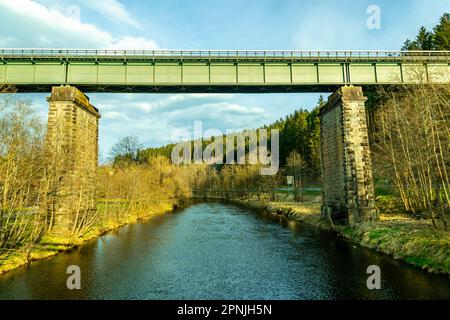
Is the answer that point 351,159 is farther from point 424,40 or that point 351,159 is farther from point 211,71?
point 424,40

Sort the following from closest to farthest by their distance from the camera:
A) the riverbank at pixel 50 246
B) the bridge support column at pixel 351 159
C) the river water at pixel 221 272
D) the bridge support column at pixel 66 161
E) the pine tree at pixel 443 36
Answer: the river water at pixel 221 272
the riverbank at pixel 50 246
the bridge support column at pixel 66 161
the bridge support column at pixel 351 159
the pine tree at pixel 443 36

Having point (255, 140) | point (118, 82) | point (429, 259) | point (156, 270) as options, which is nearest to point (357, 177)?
point (429, 259)

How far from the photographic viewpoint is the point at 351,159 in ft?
98.0

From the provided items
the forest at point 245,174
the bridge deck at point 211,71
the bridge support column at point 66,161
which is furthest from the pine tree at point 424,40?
the bridge support column at point 66,161

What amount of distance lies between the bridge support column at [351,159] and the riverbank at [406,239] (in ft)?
5.03

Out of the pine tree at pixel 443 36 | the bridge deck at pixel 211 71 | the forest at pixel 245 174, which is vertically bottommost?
the forest at pixel 245 174

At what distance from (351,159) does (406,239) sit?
10.1 meters

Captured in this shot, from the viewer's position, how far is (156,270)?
18422 mm

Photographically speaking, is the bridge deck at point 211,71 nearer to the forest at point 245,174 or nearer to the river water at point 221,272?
the forest at point 245,174

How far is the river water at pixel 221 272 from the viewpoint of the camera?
47.5 feet

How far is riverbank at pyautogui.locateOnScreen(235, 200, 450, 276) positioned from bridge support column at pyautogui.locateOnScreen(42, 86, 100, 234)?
23.3 metres

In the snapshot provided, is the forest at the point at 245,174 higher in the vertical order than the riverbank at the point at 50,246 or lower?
higher

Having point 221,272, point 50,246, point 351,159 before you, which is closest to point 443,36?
point 351,159
